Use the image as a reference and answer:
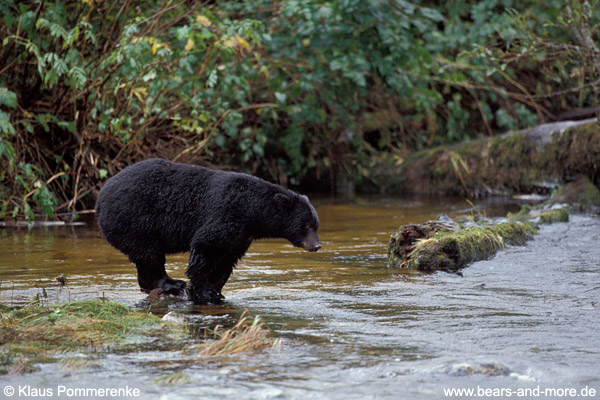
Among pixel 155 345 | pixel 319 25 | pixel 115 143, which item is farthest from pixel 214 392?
pixel 319 25

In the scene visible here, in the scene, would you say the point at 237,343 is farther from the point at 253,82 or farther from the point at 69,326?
the point at 253,82

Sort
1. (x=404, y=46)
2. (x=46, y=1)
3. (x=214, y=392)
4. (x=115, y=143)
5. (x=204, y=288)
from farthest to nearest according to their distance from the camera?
(x=404, y=46) → (x=115, y=143) → (x=46, y=1) → (x=204, y=288) → (x=214, y=392)

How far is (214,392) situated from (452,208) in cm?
1018

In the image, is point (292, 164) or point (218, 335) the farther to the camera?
point (292, 164)

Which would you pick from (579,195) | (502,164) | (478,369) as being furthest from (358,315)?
(502,164)

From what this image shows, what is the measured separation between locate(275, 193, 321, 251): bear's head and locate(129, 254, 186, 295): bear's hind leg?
3.59ft

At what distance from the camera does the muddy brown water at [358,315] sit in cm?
428

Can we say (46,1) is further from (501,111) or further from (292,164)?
(501,111)

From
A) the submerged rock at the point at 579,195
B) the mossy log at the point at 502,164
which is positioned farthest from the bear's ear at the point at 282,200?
the mossy log at the point at 502,164

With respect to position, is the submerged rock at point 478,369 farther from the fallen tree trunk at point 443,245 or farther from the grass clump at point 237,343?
the fallen tree trunk at point 443,245

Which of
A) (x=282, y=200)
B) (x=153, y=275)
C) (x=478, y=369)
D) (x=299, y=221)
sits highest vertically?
(x=282, y=200)

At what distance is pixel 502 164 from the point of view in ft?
50.9

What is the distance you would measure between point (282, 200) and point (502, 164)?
32.0 feet

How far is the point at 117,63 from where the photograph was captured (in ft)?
35.7
